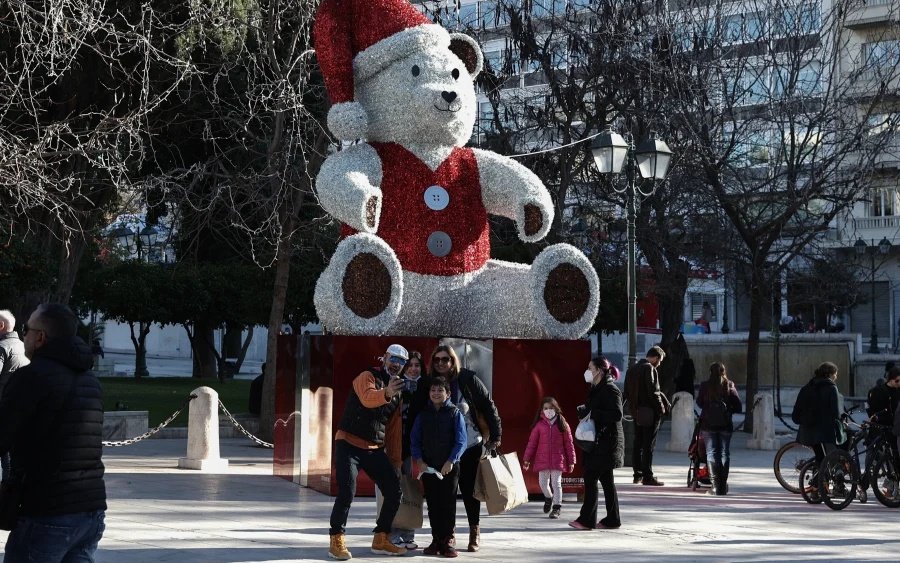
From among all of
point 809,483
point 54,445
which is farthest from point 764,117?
point 54,445

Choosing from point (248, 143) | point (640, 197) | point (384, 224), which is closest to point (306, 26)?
point (384, 224)

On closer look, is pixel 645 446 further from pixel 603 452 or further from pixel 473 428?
pixel 473 428

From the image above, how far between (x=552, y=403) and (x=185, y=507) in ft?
10.8

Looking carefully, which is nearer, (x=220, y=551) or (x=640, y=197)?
(x=220, y=551)

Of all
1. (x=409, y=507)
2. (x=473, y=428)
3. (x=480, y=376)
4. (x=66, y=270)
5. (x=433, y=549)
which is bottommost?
(x=433, y=549)

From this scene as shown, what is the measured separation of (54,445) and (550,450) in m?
6.74

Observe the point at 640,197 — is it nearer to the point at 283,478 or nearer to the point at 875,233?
the point at 283,478

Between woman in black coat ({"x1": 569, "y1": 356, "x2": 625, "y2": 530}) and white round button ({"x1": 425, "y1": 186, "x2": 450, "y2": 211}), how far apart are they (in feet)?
7.94

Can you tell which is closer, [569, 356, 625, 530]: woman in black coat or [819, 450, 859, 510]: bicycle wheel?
[569, 356, 625, 530]: woman in black coat

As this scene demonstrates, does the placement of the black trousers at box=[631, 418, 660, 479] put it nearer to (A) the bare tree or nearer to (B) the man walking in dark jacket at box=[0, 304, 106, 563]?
(A) the bare tree

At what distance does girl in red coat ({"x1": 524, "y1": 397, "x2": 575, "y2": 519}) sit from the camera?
446 inches

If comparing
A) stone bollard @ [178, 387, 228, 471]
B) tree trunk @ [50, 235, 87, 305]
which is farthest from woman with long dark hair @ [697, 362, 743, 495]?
tree trunk @ [50, 235, 87, 305]

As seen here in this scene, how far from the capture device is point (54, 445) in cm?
513

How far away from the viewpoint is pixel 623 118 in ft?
71.2
